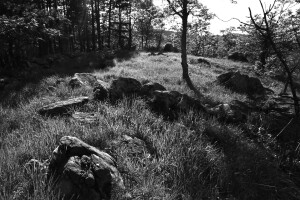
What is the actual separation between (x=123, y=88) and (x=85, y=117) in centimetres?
202

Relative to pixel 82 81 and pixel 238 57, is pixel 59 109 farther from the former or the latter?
pixel 238 57

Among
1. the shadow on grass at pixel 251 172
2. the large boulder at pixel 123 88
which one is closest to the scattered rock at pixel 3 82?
the large boulder at pixel 123 88

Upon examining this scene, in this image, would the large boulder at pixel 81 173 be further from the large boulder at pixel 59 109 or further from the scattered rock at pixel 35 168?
the large boulder at pixel 59 109

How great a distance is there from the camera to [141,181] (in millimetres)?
2676

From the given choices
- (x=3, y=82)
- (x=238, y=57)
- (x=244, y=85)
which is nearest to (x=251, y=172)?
(x=244, y=85)

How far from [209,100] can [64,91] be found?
5.22m

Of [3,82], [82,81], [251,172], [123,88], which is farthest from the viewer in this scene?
[3,82]

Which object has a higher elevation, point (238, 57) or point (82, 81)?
point (238, 57)

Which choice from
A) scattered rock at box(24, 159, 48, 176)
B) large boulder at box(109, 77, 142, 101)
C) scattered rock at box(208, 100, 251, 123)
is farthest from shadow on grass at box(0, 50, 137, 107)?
scattered rock at box(208, 100, 251, 123)

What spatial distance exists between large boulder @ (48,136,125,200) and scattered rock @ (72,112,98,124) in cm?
163

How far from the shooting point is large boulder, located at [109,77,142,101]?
6137mm

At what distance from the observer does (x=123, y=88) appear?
635 centimetres

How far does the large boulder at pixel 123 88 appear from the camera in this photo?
614 cm

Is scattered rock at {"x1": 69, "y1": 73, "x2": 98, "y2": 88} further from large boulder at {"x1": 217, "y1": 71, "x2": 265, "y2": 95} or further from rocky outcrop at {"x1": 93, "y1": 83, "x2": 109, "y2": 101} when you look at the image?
large boulder at {"x1": 217, "y1": 71, "x2": 265, "y2": 95}
